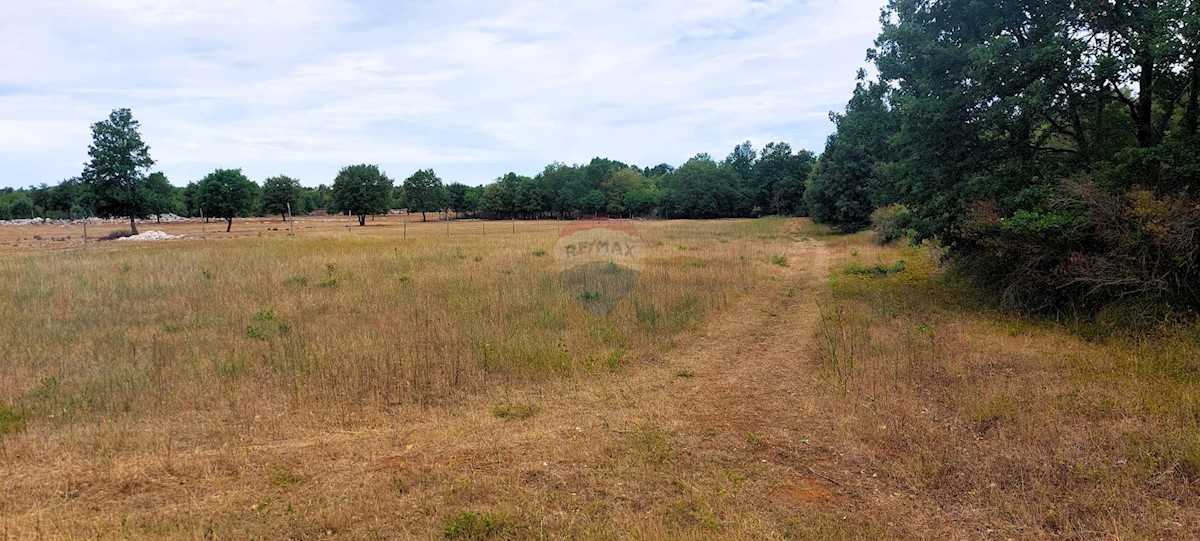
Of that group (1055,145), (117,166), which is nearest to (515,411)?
(1055,145)

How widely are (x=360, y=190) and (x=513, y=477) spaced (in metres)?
63.7

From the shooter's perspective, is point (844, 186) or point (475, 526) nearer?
point (475, 526)

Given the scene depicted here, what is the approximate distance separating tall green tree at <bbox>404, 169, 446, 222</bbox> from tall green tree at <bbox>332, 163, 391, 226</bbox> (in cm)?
1866

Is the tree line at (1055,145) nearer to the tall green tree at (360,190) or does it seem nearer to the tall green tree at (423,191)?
the tall green tree at (360,190)

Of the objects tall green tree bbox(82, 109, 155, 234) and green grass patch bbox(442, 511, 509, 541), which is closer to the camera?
green grass patch bbox(442, 511, 509, 541)

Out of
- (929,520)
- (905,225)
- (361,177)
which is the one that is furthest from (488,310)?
(361,177)

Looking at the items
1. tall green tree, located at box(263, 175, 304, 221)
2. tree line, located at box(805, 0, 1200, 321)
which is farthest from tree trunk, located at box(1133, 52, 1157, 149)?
tall green tree, located at box(263, 175, 304, 221)

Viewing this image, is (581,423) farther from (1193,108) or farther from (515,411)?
(1193,108)

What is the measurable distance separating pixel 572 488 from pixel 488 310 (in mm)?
6920

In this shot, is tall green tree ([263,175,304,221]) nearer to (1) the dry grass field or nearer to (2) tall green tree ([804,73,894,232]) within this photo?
(2) tall green tree ([804,73,894,232])

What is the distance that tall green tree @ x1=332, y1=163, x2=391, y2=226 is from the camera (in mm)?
62156

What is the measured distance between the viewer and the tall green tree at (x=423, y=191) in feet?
270

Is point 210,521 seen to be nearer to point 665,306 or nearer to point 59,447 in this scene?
point 59,447

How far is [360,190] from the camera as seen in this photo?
204ft
